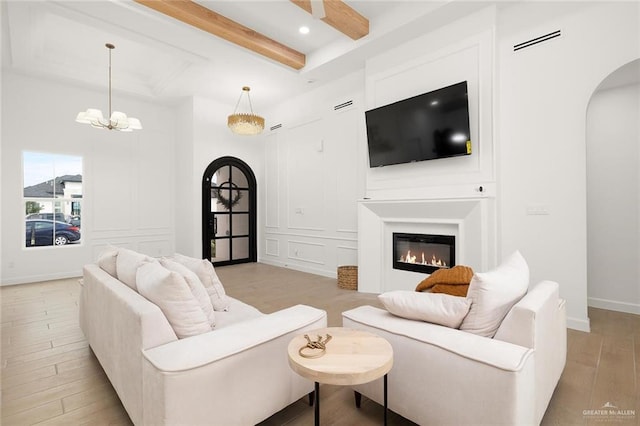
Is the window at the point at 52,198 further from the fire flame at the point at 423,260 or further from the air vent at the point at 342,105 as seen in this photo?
the fire flame at the point at 423,260

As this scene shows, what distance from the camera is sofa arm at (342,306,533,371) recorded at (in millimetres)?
1217

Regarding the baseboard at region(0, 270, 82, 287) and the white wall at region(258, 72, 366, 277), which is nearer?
the baseboard at region(0, 270, 82, 287)

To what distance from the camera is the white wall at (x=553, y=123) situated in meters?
2.81

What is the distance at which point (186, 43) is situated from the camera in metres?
4.05

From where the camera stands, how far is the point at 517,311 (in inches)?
53.8

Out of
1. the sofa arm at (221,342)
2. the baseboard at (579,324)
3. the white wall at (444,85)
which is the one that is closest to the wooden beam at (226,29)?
the white wall at (444,85)

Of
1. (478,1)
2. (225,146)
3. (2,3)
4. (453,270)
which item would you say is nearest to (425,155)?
(478,1)

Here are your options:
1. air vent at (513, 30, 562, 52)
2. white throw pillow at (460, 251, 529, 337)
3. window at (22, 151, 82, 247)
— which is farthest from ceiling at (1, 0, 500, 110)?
white throw pillow at (460, 251, 529, 337)

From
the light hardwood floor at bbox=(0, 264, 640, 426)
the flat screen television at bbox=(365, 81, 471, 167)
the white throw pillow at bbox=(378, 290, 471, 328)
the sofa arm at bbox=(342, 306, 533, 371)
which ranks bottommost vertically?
the light hardwood floor at bbox=(0, 264, 640, 426)

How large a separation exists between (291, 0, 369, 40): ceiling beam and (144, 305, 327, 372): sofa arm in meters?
3.23

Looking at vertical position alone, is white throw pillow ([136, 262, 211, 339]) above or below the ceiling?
below

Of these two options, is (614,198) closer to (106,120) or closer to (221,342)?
(221,342)

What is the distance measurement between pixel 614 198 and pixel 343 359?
152 inches

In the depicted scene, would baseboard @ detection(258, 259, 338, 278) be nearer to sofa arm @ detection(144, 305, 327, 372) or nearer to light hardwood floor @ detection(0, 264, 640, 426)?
light hardwood floor @ detection(0, 264, 640, 426)
